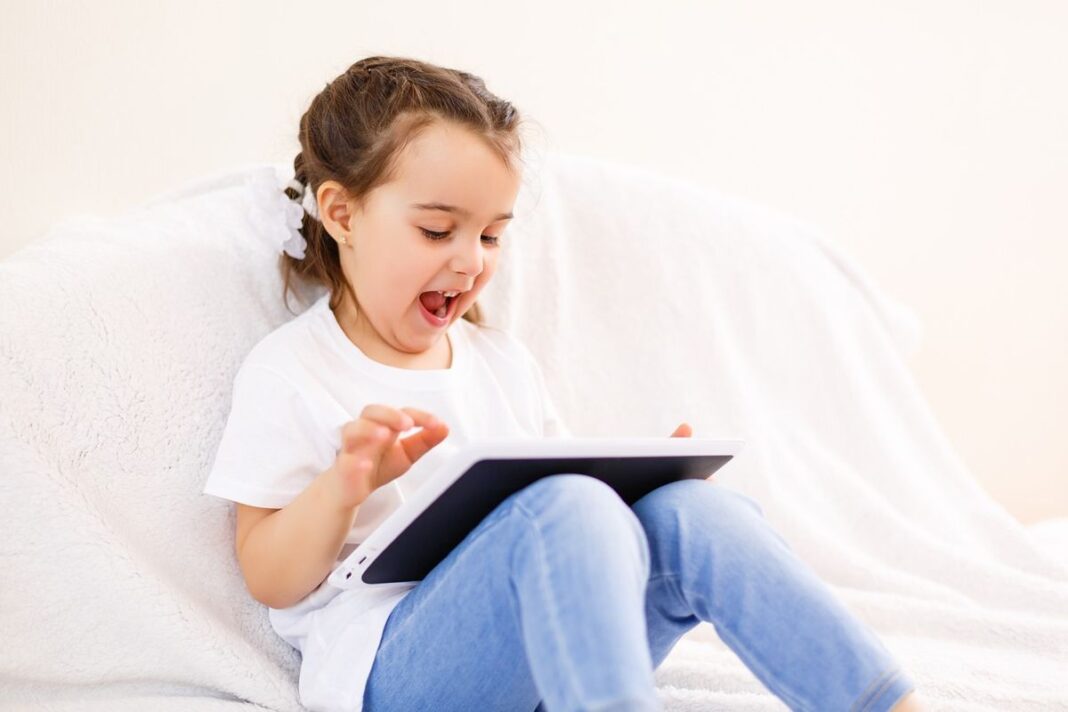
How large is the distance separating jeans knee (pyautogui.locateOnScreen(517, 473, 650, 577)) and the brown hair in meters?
0.39

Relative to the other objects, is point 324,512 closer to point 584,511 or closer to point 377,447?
point 377,447

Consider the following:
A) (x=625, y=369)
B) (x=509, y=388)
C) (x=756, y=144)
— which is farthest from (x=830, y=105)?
(x=509, y=388)

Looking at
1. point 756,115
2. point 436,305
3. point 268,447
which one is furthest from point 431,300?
point 756,115

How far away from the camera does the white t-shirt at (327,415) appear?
923 mm

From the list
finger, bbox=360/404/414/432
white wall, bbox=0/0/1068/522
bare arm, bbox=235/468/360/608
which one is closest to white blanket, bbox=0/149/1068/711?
bare arm, bbox=235/468/360/608

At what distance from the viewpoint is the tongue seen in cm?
105

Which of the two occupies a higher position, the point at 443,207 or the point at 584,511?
the point at 443,207

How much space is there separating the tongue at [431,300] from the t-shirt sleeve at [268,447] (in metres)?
0.17

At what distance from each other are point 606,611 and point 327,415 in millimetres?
394

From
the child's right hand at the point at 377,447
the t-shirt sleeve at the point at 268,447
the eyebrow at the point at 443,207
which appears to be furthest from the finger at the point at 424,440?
the eyebrow at the point at 443,207

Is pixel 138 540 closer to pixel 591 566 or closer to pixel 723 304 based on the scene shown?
pixel 591 566

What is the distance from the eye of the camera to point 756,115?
192 centimetres

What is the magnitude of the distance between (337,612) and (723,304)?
0.78m

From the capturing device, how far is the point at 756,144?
6.33 ft
